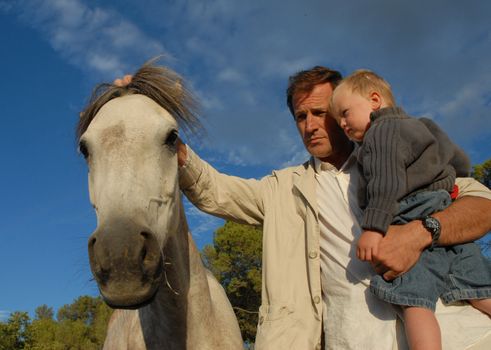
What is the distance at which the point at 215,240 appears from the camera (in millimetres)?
25547

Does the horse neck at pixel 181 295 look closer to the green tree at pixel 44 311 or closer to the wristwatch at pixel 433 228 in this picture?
the wristwatch at pixel 433 228

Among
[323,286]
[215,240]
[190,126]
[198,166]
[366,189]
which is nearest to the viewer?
[366,189]

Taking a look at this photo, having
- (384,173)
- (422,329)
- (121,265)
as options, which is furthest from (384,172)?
(121,265)

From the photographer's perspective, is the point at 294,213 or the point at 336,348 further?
the point at 294,213

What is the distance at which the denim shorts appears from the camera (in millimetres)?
2262

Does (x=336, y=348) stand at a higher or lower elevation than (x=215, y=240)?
lower

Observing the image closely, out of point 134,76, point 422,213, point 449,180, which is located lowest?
point 422,213

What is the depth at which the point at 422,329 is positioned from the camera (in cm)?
215

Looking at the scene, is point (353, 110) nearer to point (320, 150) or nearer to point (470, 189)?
point (320, 150)

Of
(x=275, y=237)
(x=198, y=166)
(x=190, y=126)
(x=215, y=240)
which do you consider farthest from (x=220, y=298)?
(x=215, y=240)

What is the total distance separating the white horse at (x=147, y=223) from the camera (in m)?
2.09

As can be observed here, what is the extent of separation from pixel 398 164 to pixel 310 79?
167cm

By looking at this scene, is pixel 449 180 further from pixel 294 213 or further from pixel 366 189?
pixel 294 213

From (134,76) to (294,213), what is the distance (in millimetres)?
1541
